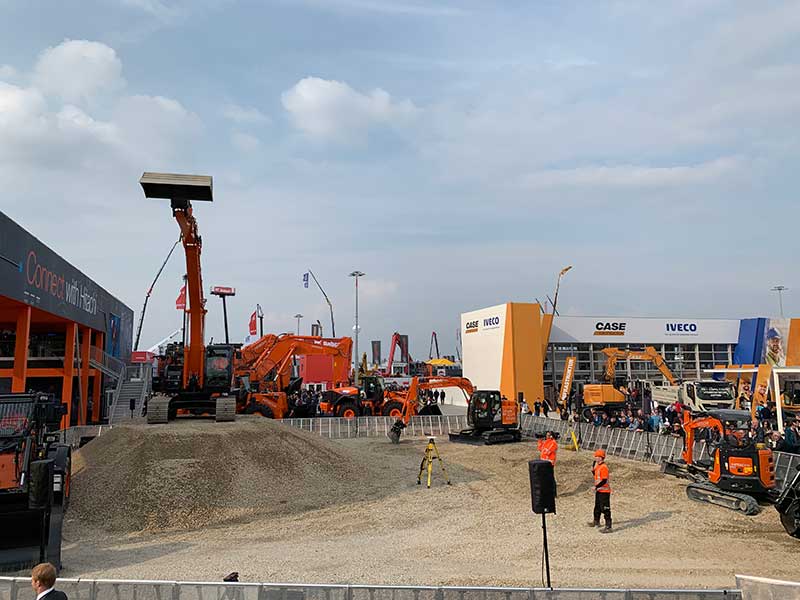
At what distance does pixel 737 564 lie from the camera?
34.4ft

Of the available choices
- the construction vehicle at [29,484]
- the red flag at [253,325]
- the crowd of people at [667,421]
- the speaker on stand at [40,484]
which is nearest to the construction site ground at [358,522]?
the construction vehicle at [29,484]

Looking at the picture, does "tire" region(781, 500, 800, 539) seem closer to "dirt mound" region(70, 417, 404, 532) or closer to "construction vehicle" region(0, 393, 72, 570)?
"dirt mound" region(70, 417, 404, 532)

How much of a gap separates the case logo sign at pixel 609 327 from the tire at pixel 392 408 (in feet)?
67.7

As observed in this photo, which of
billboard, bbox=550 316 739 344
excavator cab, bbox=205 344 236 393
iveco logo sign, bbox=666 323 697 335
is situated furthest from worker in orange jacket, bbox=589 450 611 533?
iveco logo sign, bbox=666 323 697 335

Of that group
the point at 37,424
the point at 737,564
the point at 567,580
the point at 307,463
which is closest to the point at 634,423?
the point at 307,463

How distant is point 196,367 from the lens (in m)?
24.2

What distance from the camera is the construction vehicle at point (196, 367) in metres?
21.4

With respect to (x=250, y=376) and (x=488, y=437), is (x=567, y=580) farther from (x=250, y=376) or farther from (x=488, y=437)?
(x=250, y=376)

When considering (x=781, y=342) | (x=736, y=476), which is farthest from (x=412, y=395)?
(x=781, y=342)

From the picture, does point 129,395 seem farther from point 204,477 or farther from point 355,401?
point 204,477

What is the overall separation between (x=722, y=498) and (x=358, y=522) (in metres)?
8.46

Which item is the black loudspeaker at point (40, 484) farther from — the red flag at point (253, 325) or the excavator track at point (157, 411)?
the red flag at point (253, 325)

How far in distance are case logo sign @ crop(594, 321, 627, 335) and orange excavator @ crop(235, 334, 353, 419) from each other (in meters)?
21.2

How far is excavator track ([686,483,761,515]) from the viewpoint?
13.9 metres
